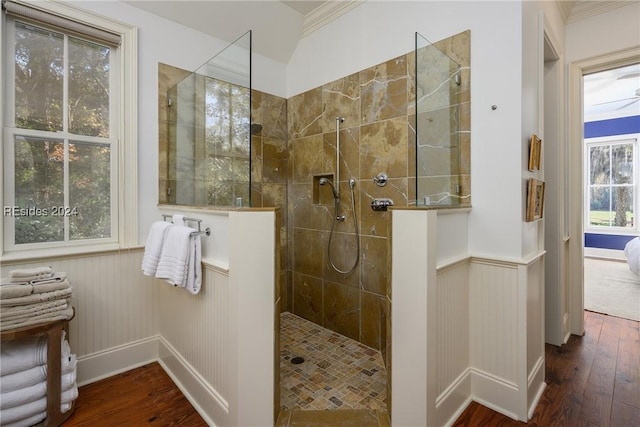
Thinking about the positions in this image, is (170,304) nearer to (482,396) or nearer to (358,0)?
(482,396)

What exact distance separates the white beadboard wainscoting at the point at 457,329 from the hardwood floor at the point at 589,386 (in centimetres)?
8

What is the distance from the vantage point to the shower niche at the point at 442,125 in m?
1.61

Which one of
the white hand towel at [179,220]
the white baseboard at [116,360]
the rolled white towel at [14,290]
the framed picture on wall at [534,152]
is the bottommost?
the white baseboard at [116,360]

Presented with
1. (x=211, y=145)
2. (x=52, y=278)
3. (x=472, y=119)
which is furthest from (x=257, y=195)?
(x=472, y=119)

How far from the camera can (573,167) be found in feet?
8.48

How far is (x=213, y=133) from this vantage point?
6.26 feet

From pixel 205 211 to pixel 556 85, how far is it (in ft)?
9.48

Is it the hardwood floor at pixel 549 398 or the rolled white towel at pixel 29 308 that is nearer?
the rolled white towel at pixel 29 308

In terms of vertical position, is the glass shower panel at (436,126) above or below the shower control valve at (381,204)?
above

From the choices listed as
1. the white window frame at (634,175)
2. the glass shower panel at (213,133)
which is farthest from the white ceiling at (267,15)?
the white window frame at (634,175)

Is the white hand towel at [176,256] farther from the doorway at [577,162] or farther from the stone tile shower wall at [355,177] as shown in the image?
the doorway at [577,162]

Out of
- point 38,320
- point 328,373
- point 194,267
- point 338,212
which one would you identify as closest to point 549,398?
point 328,373

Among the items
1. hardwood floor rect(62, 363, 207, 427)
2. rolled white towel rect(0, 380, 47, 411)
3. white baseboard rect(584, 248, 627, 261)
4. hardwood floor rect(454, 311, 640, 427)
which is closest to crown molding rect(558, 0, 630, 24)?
hardwood floor rect(454, 311, 640, 427)

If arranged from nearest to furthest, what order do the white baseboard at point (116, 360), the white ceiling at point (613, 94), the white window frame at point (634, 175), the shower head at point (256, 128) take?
the white baseboard at point (116, 360)
the shower head at point (256, 128)
the white ceiling at point (613, 94)
the white window frame at point (634, 175)
